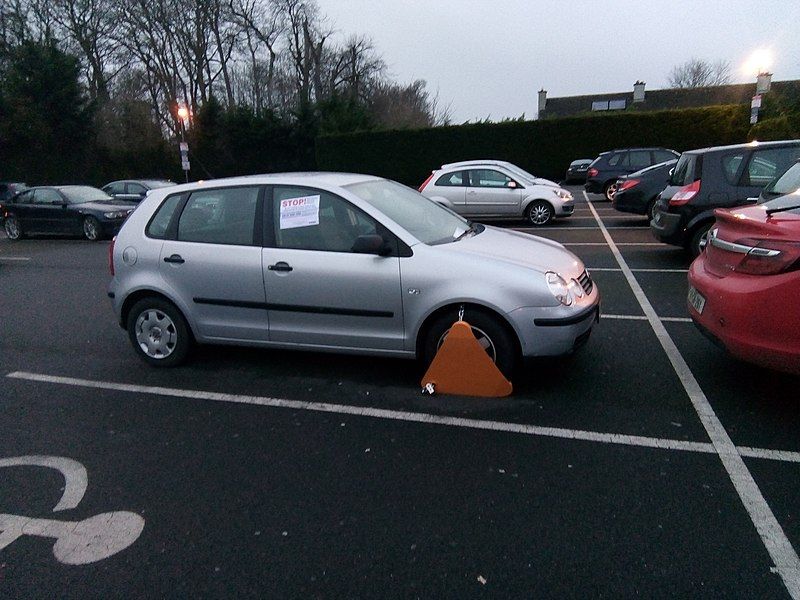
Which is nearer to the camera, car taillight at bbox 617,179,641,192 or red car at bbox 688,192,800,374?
red car at bbox 688,192,800,374

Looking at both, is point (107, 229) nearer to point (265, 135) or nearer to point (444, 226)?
point (444, 226)

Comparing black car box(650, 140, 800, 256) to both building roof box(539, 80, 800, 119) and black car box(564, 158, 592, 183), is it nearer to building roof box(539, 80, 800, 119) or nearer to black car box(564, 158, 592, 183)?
black car box(564, 158, 592, 183)

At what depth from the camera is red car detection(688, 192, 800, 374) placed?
3557mm

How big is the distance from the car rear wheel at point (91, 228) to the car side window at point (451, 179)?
8902mm

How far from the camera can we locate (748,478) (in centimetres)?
321

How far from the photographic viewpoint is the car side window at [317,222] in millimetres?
4594

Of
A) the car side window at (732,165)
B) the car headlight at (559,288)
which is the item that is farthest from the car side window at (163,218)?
the car side window at (732,165)

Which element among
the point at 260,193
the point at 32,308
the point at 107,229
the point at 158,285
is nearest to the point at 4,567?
the point at 158,285

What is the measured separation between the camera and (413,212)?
16.6 feet

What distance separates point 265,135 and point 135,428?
32674 millimetres

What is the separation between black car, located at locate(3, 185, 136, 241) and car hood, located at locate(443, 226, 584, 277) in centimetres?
1298

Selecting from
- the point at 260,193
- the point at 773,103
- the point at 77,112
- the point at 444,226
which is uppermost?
the point at 77,112

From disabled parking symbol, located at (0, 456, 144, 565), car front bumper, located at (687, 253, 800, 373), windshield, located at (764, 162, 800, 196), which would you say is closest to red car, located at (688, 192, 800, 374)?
car front bumper, located at (687, 253, 800, 373)

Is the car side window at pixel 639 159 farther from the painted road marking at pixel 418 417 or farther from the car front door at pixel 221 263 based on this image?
the painted road marking at pixel 418 417
